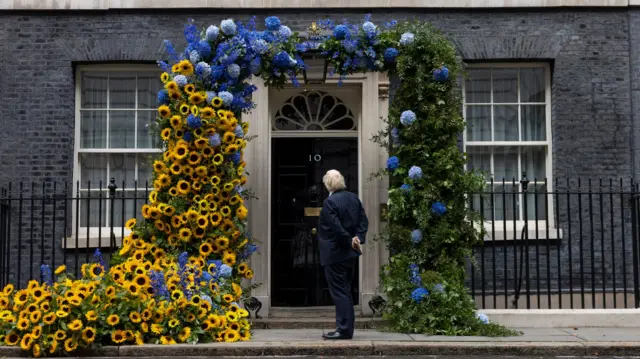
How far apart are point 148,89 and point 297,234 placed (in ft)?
9.52

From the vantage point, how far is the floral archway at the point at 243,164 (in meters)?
8.88

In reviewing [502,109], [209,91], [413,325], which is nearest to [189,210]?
[209,91]

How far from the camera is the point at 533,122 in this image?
36.4ft

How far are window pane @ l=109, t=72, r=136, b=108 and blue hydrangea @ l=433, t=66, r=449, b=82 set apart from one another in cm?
433

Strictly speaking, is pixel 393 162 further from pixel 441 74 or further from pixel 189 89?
pixel 189 89

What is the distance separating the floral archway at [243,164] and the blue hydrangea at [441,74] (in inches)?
0.6

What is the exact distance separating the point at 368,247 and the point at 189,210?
104 inches

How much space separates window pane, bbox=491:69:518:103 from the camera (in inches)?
436

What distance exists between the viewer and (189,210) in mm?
8938

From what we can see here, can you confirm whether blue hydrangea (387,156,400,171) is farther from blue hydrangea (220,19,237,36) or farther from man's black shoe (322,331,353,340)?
blue hydrangea (220,19,237,36)

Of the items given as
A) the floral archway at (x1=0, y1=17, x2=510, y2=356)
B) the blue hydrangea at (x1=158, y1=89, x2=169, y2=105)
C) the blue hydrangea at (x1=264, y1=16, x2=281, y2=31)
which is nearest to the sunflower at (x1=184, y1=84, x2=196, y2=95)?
the floral archway at (x1=0, y1=17, x2=510, y2=356)

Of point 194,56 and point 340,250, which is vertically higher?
point 194,56

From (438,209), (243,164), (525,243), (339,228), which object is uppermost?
(243,164)

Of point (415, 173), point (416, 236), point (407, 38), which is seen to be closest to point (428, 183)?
point (415, 173)
